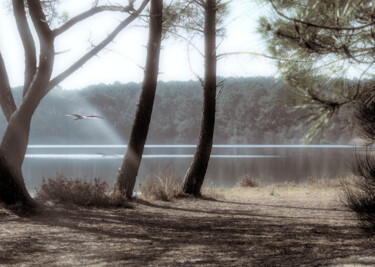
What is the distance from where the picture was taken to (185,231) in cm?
625

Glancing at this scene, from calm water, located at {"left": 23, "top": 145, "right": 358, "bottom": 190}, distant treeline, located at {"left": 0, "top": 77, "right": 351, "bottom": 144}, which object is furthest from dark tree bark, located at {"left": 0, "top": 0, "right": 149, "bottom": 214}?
distant treeline, located at {"left": 0, "top": 77, "right": 351, "bottom": 144}

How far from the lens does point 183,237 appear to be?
5.81 metres

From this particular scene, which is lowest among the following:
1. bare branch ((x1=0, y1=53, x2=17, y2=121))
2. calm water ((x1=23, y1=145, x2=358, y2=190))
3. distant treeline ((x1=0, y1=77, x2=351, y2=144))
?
calm water ((x1=23, y1=145, x2=358, y2=190))

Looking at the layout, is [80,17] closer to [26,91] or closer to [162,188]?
[26,91]

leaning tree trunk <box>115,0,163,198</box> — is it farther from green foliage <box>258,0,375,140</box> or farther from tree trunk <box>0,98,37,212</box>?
green foliage <box>258,0,375,140</box>

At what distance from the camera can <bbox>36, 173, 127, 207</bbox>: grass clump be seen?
8.05 meters

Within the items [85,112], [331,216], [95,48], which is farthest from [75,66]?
[85,112]

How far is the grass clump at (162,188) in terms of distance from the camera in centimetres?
969

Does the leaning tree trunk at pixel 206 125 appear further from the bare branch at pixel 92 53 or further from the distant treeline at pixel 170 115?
the distant treeline at pixel 170 115

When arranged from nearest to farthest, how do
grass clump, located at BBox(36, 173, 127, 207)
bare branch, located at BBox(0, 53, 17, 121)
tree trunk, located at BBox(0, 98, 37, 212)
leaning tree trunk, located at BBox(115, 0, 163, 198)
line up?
tree trunk, located at BBox(0, 98, 37, 212) → bare branch, located at BBox(0, 53, 17, 121) → grass clump, located at BBox(36, 173, 127, 207) → leaning tree trunk, located at BBox(115, 0, 163, 198)

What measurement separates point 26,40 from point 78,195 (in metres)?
2.77

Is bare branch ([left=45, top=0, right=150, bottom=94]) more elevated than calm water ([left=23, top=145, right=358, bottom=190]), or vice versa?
bare branch ([left=45, top=0, right=150, bottom=94])

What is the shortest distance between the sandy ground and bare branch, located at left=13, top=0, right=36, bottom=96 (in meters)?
2.31

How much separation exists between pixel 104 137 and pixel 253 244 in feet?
298
